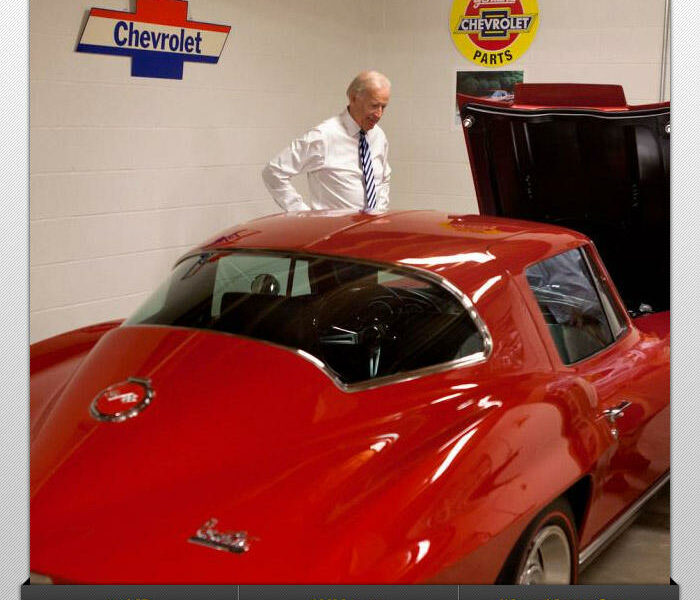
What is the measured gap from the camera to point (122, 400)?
6.62 ft

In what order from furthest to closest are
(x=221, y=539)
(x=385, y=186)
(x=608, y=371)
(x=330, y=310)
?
(x=385, y=186) → (x=608, y=371) → (x=330, y=310) → (x=221, y=539)

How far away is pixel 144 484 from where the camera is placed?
71.9 inches

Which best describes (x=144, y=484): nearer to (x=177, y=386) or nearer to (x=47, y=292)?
(x=177, y=386)

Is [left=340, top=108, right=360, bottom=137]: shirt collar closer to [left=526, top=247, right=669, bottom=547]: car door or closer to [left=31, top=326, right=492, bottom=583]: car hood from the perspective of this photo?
[left=526, top=247, right=669, bottom=547]: car door

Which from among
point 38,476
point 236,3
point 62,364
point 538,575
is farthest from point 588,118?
point 38,476

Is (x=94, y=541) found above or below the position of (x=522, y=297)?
below

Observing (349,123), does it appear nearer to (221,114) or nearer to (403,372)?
(221,114)

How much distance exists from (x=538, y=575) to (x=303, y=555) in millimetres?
682

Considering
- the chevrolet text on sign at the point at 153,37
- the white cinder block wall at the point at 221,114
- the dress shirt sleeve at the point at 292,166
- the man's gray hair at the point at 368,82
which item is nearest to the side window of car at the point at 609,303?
the white cinder block wall at the point at 221,114

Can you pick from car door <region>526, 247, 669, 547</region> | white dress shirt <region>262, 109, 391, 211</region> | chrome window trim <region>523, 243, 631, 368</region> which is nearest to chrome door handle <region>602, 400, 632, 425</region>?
car door <region>526, 247, 669, 547</region>

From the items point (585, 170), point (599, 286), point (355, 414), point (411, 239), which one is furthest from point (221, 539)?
point (585, 170)

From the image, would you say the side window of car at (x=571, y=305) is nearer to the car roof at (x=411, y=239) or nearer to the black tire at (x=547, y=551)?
the car roof at (x=411, y=239)

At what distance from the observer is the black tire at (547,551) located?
1.97m

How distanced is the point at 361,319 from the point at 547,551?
711mm
